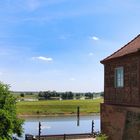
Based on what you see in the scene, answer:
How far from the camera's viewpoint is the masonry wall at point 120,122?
2150 cm

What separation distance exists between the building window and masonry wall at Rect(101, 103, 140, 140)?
1.40 m

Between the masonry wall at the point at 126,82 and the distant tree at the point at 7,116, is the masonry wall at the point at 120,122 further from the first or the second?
the distant tree at the point at 7,116

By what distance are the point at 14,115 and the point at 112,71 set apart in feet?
22.9

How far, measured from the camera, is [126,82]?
74.8 feet

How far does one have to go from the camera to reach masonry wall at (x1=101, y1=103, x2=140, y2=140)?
2150cm

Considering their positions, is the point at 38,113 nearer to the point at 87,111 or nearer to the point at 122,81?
the point at 87,111

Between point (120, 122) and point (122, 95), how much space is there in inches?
68.9

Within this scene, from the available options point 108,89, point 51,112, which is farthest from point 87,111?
point 108,89

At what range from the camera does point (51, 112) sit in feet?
280

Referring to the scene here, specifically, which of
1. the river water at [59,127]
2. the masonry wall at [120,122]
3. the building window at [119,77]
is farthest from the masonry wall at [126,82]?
the river water at [59,127]

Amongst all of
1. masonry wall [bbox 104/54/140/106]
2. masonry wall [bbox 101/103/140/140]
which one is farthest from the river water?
masonry wall [bbox 104/54/140/106]

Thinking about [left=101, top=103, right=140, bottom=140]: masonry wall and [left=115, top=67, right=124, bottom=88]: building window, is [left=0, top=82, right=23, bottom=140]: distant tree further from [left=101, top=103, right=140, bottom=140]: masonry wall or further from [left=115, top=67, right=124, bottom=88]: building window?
[left=115, top=67, right=124, bottom=88]: building window

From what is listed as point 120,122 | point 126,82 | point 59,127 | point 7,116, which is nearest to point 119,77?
point 126,82

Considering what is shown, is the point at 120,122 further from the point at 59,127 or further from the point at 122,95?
the point at 59,127
